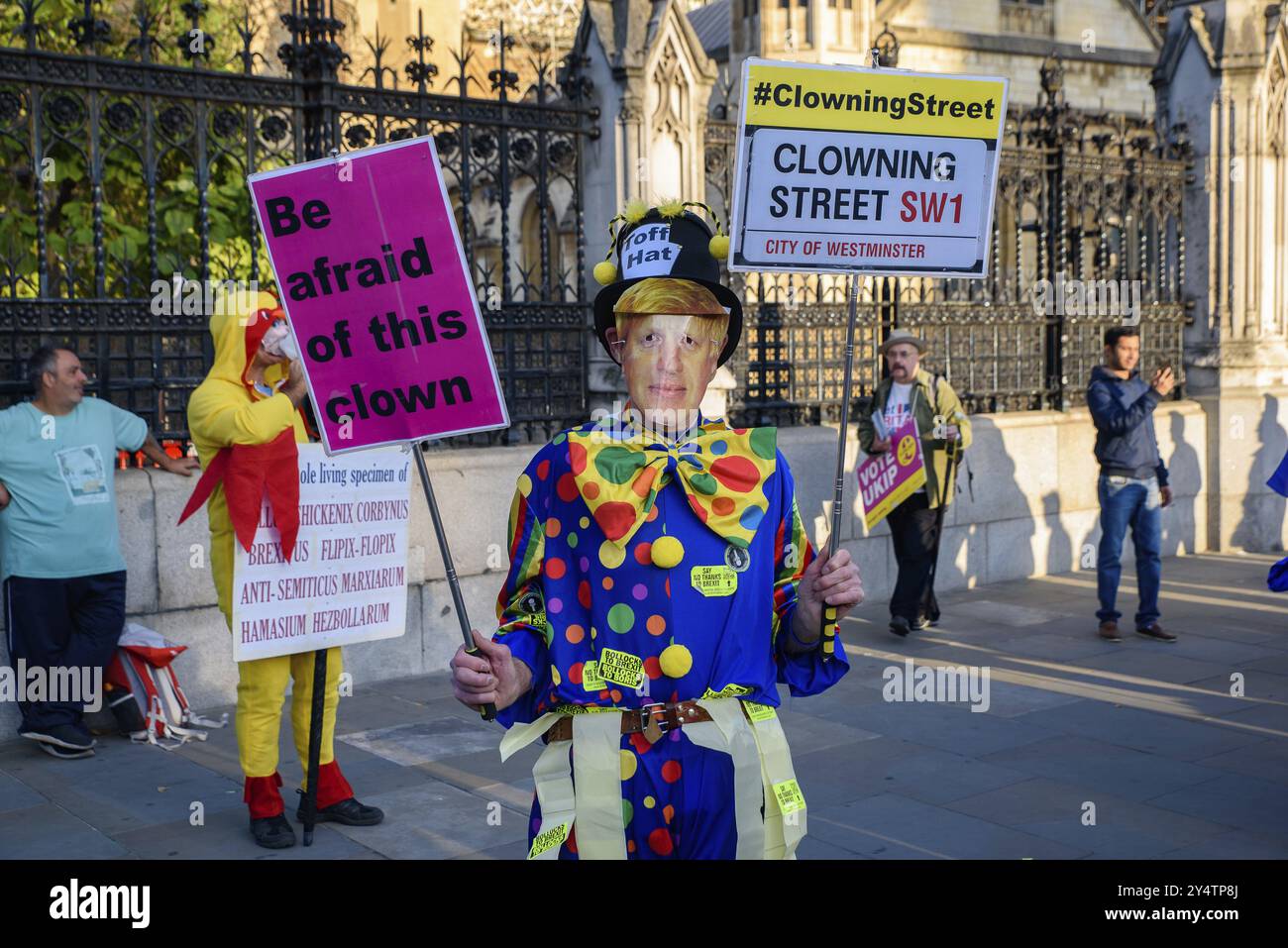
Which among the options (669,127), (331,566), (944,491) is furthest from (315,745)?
(669,127)

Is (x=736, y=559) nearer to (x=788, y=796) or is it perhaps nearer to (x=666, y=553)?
(x=666, y=553)

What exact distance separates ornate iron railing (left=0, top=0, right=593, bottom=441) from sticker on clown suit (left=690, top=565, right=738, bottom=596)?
5.40 metres

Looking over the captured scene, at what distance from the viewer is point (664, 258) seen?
327cm

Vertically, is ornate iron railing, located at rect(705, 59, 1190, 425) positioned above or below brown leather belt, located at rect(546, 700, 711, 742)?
above

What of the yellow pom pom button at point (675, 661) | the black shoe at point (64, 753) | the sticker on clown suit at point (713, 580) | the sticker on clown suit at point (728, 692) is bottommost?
the black shoe at point (64, 753)

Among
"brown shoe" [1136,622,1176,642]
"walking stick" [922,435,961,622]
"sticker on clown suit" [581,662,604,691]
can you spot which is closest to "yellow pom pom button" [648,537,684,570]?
"sticker on clown suit" [581,662,604,691]

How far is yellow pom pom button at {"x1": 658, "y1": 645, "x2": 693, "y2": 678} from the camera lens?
3039 millimetres

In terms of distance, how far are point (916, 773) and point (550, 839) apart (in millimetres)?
3696

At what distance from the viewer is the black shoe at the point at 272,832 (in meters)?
5.50

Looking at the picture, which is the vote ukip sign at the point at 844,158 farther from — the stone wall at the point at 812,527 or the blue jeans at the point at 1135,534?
the blue jeans at the point at 1135,534

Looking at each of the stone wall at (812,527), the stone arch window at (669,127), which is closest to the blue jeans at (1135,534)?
the stone wall at (812,527)

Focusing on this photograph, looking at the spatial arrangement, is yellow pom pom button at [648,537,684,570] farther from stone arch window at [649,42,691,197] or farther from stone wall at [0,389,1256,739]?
stone arch window at [649,42,691,197]

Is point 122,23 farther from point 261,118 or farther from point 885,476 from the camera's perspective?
point 885,476
